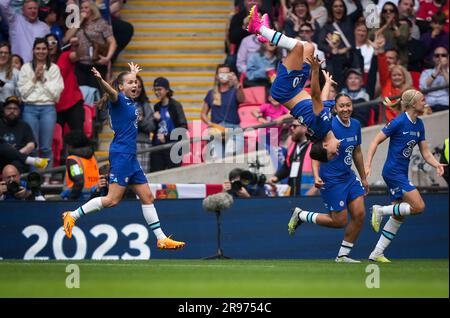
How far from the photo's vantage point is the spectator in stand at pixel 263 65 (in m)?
22.8

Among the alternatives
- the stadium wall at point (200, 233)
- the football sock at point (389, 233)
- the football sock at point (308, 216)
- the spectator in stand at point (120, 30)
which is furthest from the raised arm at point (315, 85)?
the spectator in stand at point (120, 30)

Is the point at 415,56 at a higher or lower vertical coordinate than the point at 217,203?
higher

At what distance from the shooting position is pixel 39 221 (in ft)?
63.3

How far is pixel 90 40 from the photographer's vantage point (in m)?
22.7

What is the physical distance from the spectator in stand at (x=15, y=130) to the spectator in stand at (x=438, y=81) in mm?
7458

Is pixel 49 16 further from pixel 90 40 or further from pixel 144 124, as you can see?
pixel 144 124

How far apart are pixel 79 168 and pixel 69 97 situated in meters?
2.74

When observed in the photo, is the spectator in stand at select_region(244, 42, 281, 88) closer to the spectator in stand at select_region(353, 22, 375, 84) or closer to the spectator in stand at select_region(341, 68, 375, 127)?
the spectator in stand at select_region(341, 68, 375, 127)

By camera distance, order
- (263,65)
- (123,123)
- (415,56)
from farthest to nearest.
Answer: (415,56) → (263,65) → (123,123)

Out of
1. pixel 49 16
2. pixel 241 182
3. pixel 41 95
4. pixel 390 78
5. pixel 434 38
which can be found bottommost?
pixel 241 182

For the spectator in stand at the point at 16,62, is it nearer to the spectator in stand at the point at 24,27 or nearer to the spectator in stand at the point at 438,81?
the spectator in stand at the point at 24,27

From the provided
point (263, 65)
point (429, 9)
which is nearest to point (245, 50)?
point (263, 65)

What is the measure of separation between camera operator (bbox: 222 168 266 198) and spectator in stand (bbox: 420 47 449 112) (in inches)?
Answer: 175
